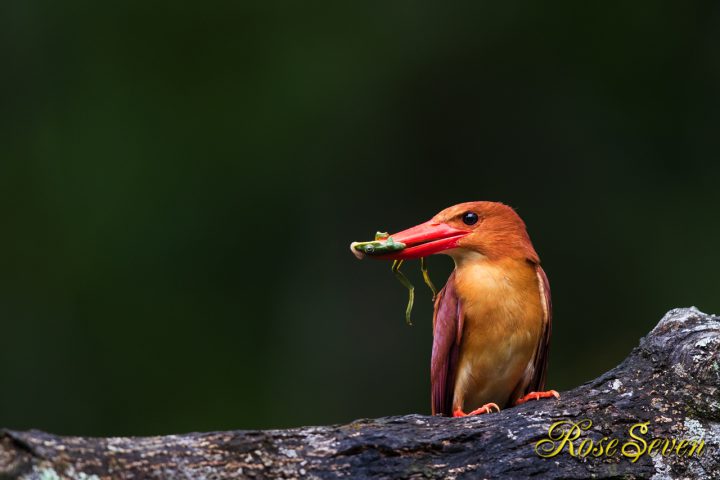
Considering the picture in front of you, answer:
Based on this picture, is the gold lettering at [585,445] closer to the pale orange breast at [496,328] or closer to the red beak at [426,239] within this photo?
the pale orange breast at [496,328]

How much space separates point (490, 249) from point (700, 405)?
Answer: 1149 millimetres

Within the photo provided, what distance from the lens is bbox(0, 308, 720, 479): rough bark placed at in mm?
2783

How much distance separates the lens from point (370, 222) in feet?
25.4

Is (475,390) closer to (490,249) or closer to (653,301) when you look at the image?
(490,249)

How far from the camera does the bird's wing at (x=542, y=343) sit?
4.17 metres

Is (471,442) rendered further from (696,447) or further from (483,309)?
(483,309)

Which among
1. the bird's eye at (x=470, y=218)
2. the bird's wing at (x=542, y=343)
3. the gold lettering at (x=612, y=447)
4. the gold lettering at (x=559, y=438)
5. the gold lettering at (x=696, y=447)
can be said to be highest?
the bird's eye at (x=470, y=218)

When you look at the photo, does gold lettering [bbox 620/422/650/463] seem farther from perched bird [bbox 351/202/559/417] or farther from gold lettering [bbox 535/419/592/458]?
perched bird [bbox 351/202/559/417]

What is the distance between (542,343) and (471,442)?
103cm

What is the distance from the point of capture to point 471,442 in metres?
3.26

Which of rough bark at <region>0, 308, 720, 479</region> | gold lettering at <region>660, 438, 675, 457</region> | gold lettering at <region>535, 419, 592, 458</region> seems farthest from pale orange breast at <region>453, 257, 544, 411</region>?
gold lettering at <region>660, 438, 675, 457</region>

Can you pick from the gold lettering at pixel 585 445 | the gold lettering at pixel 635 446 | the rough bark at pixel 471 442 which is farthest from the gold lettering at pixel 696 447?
the gold lettering at pixel 585 445

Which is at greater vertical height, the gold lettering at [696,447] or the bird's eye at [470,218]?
the bird's eye at [470,218]

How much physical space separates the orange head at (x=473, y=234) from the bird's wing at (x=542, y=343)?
14 centimetres
